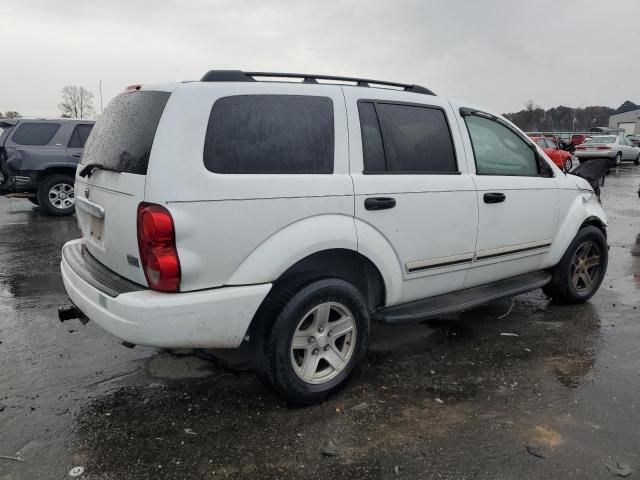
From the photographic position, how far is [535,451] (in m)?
2.64

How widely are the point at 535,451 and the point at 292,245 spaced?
1685 millimetres

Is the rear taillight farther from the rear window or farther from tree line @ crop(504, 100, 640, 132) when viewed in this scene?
tree line @ crop(504, 100, 640, 132)

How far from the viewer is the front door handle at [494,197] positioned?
3.80 m

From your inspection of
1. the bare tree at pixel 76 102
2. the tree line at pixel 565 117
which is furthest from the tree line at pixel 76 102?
the tree line at pixel 565 117

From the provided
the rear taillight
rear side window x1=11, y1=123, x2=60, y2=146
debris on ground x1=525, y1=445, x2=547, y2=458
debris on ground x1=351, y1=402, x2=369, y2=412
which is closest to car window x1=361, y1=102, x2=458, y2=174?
the rear taillight

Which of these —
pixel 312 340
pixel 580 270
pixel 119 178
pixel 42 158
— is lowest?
pixel 580 270

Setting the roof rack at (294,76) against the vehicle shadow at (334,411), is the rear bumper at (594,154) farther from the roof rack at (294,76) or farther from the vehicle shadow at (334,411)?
the roof rack at (294,76)

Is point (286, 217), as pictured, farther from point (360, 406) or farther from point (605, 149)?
point (605, 149)

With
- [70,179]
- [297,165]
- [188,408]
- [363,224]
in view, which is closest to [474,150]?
[363,224]

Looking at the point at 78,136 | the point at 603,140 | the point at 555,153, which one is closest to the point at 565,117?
the point at 603,140

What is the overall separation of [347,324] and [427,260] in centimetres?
77

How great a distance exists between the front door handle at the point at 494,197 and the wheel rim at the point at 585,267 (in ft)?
4.49

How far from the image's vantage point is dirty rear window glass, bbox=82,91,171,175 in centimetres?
271

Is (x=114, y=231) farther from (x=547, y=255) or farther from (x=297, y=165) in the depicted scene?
(x=547, y=255)
